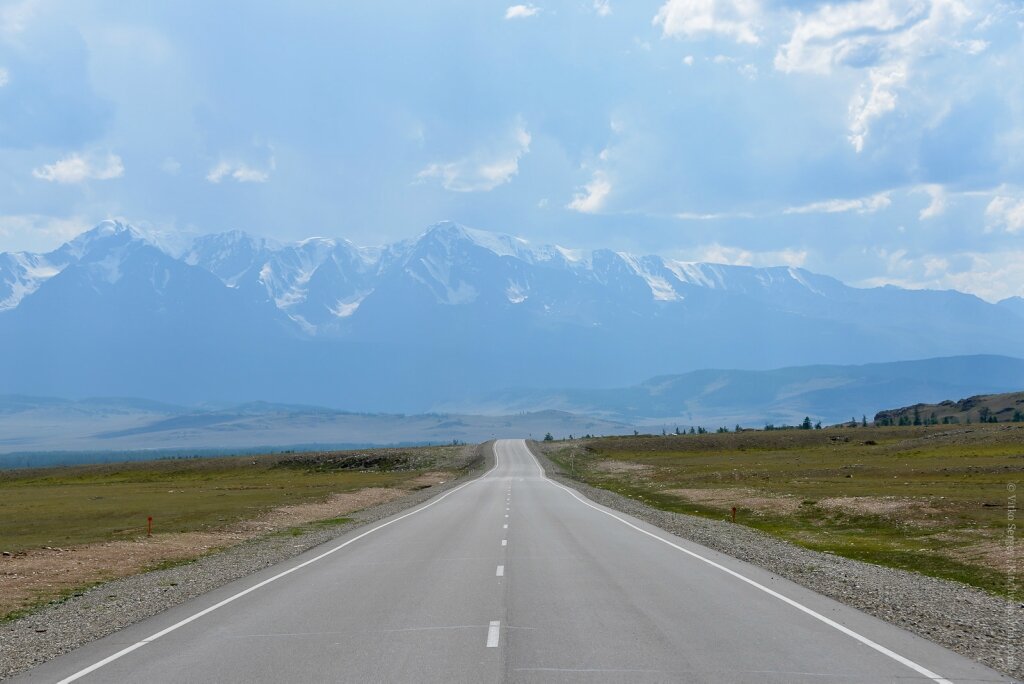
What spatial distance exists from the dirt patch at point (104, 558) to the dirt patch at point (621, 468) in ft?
157

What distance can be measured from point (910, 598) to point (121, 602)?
1620 cm

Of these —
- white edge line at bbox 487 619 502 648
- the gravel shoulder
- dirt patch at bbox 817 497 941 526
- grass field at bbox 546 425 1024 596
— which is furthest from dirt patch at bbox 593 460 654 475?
white edge line at bbox 487 619 502 648

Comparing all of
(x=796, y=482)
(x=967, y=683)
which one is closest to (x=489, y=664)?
(x=967, y=683)

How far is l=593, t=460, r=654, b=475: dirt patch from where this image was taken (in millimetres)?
90300

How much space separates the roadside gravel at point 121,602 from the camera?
14.6 m

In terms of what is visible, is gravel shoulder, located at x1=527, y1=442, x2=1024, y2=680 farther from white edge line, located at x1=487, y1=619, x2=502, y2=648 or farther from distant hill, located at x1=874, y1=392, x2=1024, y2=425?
distant hill, located at x1=874, y1=392, x2=1024, y2=425

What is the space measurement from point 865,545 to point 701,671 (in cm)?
2062

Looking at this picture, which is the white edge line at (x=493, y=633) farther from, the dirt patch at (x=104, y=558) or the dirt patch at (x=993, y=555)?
the dirt patch at (x=993, y=555)

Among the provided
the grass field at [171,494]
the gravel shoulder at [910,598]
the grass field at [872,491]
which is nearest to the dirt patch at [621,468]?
the grass field at [872,491]

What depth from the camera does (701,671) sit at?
11320mm

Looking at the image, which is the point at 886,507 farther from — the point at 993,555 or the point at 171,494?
the point at 171,494

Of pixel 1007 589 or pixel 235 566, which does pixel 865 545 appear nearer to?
pixel 1007 589

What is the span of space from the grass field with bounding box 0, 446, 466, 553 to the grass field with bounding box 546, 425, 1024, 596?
72.7 ft

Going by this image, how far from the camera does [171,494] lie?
7356cm
